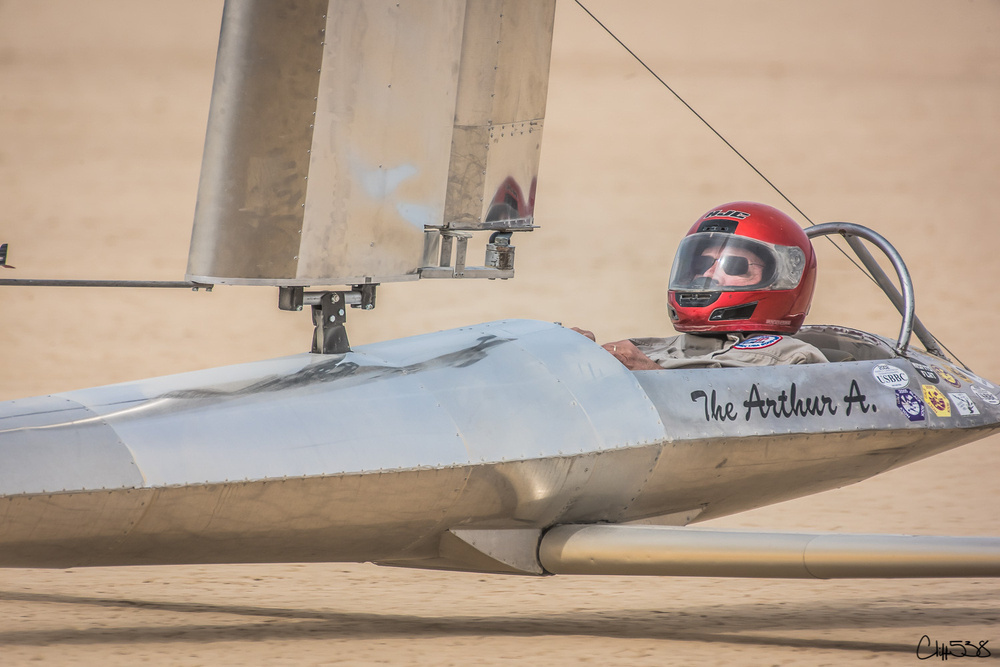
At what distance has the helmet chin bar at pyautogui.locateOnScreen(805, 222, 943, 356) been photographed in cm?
761

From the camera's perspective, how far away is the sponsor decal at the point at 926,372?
745 cm

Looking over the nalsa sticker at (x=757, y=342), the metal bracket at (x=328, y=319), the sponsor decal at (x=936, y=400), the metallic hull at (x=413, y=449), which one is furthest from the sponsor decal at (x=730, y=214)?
the metal bracket at (x=328, y=319)

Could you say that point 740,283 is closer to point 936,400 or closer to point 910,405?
point 910,405

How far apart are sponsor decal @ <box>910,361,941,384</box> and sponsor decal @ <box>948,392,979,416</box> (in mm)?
130

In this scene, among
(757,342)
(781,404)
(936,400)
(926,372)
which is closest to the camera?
(781,404)

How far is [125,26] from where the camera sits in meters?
33.6

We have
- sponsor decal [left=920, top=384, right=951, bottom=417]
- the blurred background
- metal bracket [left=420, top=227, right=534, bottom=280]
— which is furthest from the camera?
the blurred background

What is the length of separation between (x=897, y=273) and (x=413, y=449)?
3657 mm

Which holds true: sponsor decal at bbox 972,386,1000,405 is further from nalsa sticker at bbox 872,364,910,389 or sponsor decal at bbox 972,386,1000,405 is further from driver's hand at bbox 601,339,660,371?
driver's hand at bbox 601,339,660,371

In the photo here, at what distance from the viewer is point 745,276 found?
7.21m

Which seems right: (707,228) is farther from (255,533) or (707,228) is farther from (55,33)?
(55,33)

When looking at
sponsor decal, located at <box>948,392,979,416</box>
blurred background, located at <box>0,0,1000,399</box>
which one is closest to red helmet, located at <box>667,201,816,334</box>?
sponsor decal, located at <box>948,392,979,416</box>

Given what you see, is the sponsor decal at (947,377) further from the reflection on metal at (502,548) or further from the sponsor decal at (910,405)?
the reflection on metal at (502,548)
